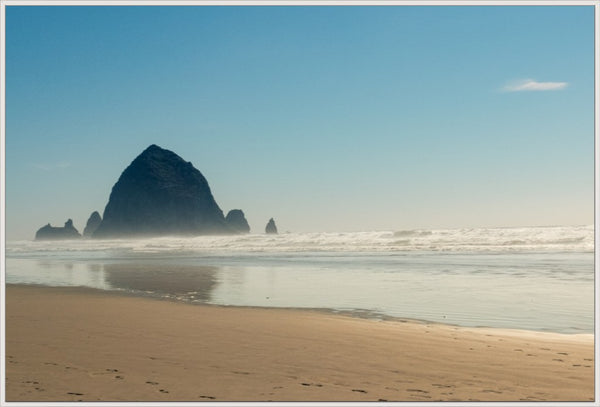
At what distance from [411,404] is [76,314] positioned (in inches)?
304

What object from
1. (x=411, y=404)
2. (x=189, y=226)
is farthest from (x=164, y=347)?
(x=189, y=226)

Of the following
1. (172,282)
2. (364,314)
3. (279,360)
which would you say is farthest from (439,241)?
(279,360)

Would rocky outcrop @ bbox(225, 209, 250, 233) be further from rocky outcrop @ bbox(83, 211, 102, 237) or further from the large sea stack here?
rocky outcrop @ bbox(83, 211, 102, 237)

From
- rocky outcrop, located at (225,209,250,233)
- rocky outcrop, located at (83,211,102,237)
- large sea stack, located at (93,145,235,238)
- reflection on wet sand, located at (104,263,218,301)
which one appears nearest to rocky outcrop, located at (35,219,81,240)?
rocky outcrop, located at (83,211,102,237)

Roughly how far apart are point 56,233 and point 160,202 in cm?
3946

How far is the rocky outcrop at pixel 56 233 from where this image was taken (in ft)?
526

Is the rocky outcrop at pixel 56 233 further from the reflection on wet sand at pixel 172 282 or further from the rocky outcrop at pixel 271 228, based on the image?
the reflection on wet sand at pixel 172 282

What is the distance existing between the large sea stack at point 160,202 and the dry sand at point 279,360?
440ft

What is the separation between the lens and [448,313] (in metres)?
Answer: 11.2

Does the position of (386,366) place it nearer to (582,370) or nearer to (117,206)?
(582,370)

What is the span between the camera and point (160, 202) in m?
146

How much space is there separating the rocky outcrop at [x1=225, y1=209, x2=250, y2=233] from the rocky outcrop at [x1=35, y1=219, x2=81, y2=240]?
154ft

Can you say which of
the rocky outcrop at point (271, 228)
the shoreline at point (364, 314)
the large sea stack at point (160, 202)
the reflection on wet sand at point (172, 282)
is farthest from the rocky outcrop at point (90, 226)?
the shoreline at point (364, 314)

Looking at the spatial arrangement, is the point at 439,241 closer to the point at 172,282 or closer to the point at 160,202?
the point at 172,282
